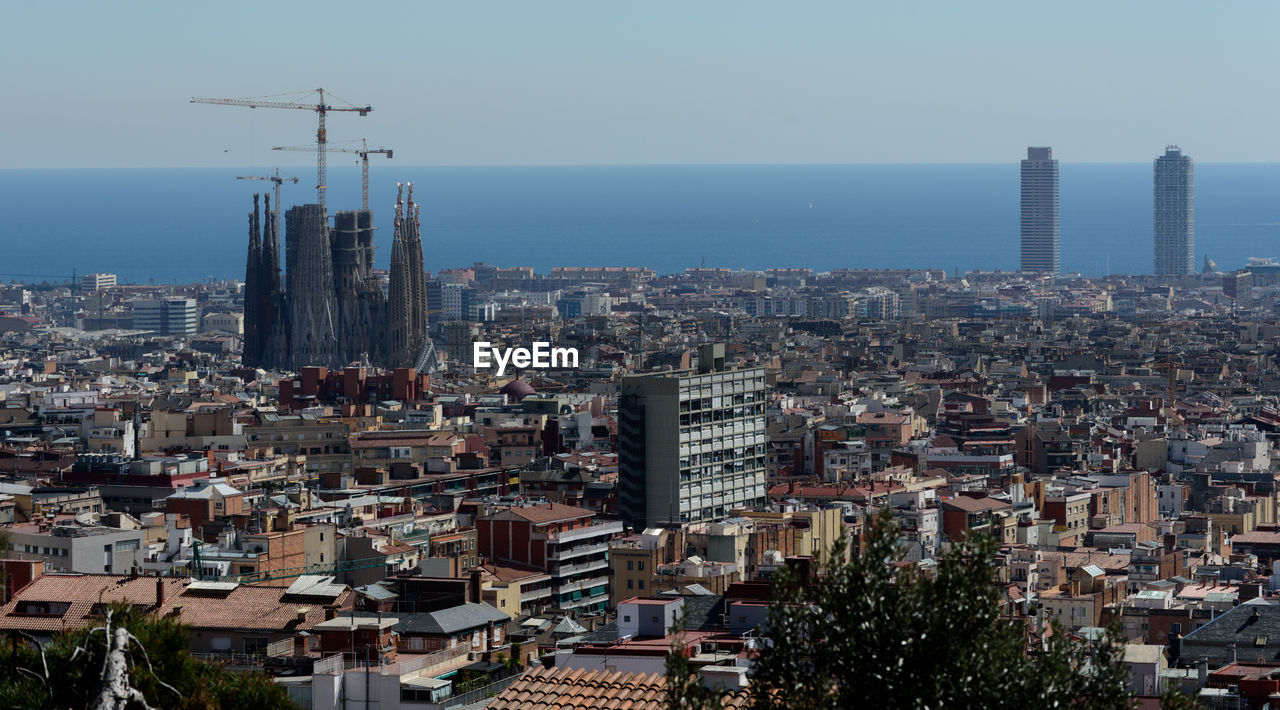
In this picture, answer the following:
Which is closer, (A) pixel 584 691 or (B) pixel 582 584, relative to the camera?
(A) pixel 584 691

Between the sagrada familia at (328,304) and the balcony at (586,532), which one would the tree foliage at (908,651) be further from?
the sagrada familia at (328,304)

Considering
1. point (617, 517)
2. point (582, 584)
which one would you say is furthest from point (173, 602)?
point (617, 517)

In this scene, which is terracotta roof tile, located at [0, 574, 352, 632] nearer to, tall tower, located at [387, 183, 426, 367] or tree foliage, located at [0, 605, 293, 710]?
tree foliage, located at [0, 605, 293, 710]

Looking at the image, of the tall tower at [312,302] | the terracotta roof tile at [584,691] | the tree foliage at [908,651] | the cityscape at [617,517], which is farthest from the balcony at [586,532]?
the tall tower at [312,302]

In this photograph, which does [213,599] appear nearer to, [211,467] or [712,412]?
[712,412]

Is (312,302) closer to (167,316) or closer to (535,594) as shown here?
(167,316)

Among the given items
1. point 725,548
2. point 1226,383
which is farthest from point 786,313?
point 725,548

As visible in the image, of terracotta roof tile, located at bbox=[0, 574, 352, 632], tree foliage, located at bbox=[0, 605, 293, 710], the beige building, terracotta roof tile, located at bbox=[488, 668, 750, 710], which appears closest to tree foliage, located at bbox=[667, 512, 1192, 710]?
tree foliage, located at bbox=[0, 605, 293, 710]
